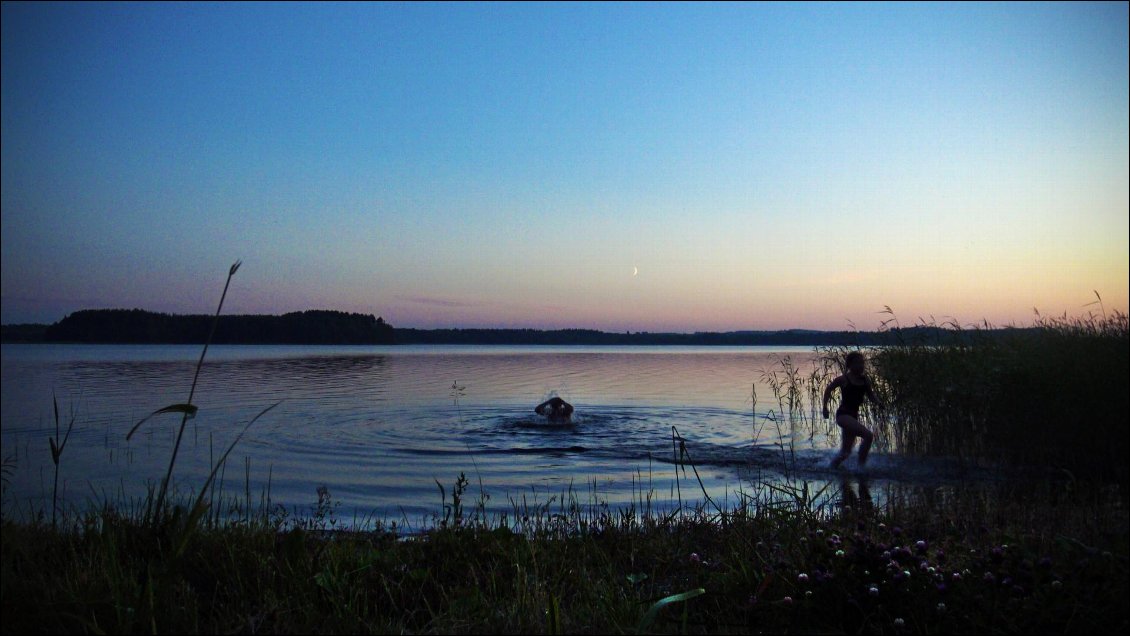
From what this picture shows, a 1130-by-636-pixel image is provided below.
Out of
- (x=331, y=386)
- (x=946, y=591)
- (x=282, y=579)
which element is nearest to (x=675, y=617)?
(x=946, y=591)

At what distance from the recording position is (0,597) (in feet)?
12.0

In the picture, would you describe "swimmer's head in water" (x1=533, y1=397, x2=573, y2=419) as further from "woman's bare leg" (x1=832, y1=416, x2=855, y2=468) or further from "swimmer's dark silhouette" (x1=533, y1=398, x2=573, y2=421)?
"woman's bare leg" (x1=832, y1=416, x2=855, y2=468)

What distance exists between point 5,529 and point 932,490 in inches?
453

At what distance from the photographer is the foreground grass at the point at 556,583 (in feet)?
12.2

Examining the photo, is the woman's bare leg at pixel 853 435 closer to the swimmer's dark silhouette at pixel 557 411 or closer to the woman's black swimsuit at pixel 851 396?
the woman's black swimsuit at pixel 851 396

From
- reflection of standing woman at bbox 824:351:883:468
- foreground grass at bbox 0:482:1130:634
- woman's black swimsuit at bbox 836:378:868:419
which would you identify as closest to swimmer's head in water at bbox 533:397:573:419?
reflection of standing woman at bbox 824:351:883:468

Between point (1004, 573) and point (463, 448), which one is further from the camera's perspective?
point (463, 448)

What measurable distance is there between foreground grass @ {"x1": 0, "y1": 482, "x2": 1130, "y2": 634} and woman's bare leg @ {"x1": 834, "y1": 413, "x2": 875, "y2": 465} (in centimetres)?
771

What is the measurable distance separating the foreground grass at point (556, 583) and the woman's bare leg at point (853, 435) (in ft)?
25.3

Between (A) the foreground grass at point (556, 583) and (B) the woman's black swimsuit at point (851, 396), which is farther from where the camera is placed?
(B) the woman's black swimsuit at point (851, 396)

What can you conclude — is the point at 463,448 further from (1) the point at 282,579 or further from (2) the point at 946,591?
(2) the point at 946,591

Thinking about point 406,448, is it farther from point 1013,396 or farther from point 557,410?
point 1013,396

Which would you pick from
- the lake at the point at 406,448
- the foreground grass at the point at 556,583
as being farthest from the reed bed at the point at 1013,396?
the foreground grass at the point at 556,583

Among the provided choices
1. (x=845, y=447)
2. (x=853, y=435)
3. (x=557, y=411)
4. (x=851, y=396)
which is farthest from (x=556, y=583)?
(x=557, y=411)
